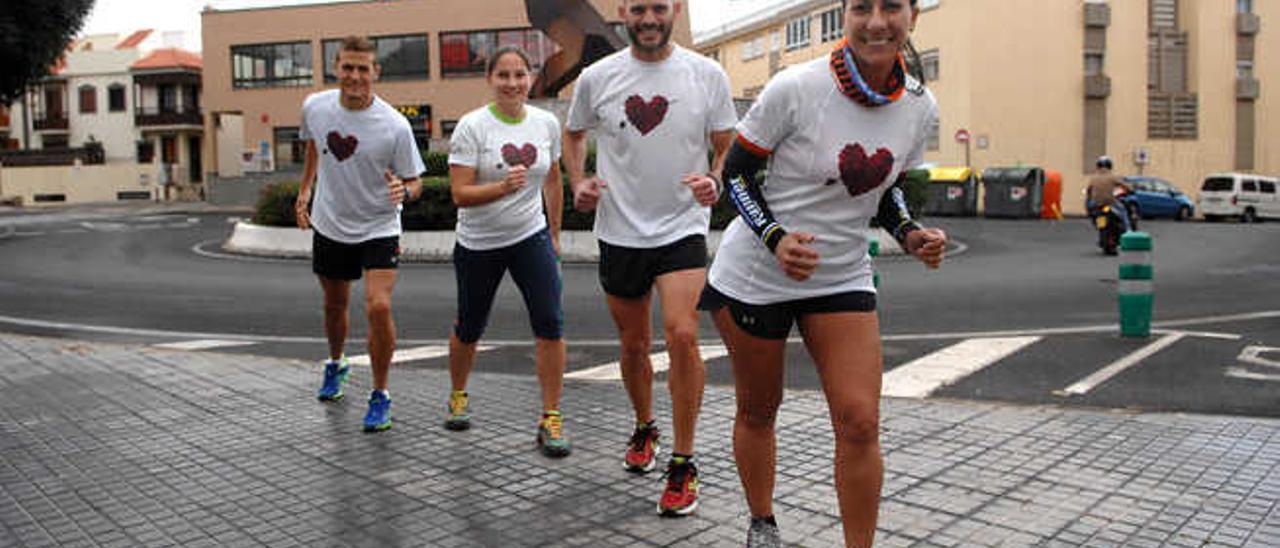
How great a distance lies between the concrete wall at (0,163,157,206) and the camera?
57094 millimetres

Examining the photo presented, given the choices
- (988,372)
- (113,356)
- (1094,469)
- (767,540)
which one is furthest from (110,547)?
(988,372)

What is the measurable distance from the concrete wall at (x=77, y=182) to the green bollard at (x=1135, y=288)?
57613 millimetres

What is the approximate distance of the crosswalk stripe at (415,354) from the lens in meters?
8.20

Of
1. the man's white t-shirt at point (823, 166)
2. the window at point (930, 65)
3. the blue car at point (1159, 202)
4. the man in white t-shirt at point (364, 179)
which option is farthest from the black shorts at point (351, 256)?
the window at point (930, 65)

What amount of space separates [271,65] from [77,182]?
43.7ft

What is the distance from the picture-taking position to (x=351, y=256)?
611 cm

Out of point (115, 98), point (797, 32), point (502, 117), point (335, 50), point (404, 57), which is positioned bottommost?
point (502, 117)

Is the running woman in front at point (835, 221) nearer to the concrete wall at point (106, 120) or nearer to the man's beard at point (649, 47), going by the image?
the man's beard at point (649, 47)

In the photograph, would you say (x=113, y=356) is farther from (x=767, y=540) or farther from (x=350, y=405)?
(x=767, y=540)

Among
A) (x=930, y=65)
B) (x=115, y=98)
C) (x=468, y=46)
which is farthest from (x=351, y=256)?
(x=115, y=98)

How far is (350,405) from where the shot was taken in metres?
6.31

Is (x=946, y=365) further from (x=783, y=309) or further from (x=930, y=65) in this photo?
(x=930, y=65)

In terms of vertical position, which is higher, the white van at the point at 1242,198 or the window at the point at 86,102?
the window at the point at 86,102

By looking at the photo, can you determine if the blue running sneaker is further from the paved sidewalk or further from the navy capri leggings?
the navy capri leggings
